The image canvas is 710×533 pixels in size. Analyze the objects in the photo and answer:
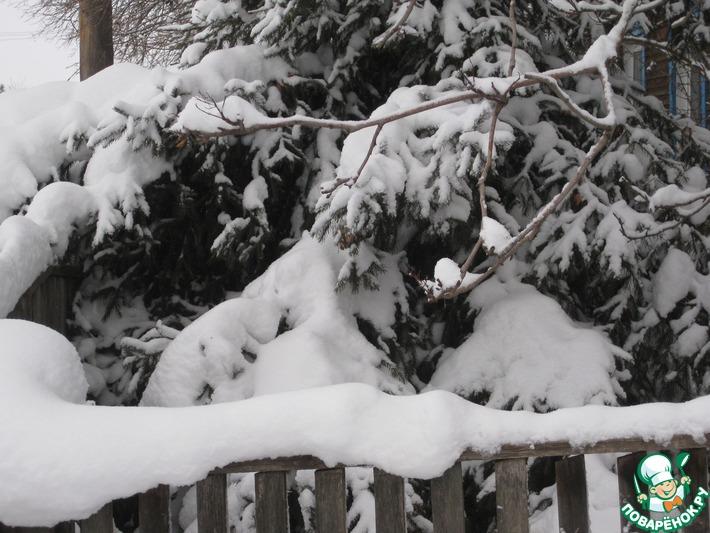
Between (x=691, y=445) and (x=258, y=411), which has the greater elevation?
(x=258, y=411)

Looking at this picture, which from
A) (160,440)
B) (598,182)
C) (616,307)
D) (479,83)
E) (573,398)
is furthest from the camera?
(598,182)

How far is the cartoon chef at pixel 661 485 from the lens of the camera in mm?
1852

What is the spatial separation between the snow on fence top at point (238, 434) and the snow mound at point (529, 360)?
1.47 meters

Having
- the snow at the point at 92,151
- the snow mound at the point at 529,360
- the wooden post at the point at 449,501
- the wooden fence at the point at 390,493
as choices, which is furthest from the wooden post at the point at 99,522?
the snow mound at the point at 529,360

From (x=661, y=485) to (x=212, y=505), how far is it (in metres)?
1.17

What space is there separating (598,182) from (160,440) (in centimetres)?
335

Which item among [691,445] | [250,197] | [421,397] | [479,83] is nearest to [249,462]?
[421,397]

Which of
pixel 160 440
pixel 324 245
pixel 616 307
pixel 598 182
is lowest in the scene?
pixel 616 307

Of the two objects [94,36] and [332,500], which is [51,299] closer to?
[332,500]

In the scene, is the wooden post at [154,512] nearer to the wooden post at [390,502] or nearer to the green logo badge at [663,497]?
the wooden post at [390,502]

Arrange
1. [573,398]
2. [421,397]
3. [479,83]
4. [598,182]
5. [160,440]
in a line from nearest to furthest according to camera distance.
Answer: [160,440] → [421,397] → [479,83] → [573,398] → [598,182]

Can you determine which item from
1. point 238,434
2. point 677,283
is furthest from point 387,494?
point 677,283

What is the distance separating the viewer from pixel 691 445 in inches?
71.3

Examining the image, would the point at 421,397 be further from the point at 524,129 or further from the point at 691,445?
the point at 524,129
